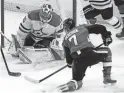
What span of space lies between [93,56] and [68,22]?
14.4 inches

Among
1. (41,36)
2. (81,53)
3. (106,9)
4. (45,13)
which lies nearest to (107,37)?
(81,53)

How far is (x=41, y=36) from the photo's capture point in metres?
3.85

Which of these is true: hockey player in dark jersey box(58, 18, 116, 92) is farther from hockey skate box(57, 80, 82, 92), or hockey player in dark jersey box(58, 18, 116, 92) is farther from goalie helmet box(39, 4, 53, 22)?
goalie helmet box(39, 4, 53, 22)

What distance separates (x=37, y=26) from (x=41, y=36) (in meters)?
0.17

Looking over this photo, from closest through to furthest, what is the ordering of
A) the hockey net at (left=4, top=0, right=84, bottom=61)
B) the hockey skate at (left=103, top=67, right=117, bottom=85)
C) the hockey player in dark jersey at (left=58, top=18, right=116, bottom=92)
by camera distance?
the hockey player in dark jersey at (left=58, top=18, right=116, bottom=92) → the hockey skate at (left=103, top=67, right=117, bottom=85) → the hockey net at (left=4, top=0, right=84, bottom=61)

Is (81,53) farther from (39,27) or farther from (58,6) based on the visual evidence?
(58,6)

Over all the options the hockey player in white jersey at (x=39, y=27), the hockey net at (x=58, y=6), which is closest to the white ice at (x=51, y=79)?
the hockey player in white jersey at (x=39, y=27)

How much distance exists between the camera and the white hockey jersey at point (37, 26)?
3.69m

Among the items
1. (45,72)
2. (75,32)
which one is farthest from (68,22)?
(45,72)

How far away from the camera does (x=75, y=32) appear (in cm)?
300

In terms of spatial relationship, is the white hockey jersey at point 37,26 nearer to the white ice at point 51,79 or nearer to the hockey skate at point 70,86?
the white ice at point 51,79

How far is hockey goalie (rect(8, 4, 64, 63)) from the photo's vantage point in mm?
3633

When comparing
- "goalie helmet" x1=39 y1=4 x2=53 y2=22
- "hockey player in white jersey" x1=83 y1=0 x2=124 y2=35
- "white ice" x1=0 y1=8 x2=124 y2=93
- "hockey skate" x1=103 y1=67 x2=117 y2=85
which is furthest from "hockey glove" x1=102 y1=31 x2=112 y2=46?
"hockey player in white jersey" x1=83 y1=0 x2=124 y2=35

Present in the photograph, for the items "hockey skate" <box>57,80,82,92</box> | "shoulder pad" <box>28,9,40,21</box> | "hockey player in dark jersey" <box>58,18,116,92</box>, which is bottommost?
"hockey skate" <box>57,80,82,92</box>
